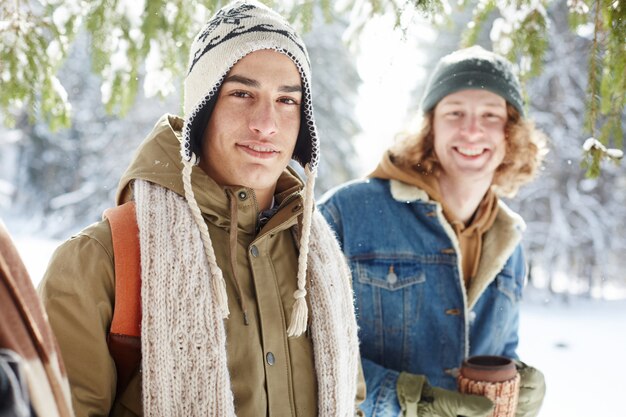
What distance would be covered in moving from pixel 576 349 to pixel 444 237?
9.92m

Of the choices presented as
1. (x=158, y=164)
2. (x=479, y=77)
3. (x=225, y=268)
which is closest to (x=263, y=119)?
(x=158, y=164)

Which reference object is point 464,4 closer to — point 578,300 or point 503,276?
point 503,276

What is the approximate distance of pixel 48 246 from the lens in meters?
20.8

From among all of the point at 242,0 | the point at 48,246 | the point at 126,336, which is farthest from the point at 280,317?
the point at 48,246

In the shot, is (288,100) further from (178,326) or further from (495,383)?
(495,383)

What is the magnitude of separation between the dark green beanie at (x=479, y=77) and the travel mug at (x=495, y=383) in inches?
53.8

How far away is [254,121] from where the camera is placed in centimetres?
192

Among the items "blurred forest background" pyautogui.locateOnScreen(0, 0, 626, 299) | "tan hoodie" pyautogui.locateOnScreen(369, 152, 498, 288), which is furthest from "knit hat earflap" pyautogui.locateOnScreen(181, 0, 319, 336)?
"tan hoodie" pyautogui.locateOnScreen(369, 152, 498, 288)

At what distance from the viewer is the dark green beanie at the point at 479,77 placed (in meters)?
3.08

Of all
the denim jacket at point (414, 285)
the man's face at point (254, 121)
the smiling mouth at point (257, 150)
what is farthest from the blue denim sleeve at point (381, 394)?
the smiling mouth at point (257, 150)

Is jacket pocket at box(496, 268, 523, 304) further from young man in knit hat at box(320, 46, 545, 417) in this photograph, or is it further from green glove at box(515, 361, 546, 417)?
green glove at box(515, 361, 546, 417)

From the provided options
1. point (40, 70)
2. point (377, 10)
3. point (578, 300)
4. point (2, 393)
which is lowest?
point (578, 300)

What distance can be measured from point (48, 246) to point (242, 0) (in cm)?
2072

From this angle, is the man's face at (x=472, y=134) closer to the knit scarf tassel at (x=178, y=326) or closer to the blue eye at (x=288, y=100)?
the blue eye at (x=288, y=100)
